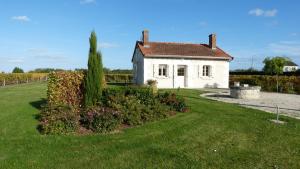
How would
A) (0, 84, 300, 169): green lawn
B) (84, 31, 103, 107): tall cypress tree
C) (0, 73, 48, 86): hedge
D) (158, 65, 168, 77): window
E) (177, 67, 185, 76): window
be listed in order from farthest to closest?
(0, 73, 48, 86): hedge < (177, 67, 185, 76): window < (158, 65, 168, 77): window < (84, 31, 103, 107): tall cypress tree < (0, 84, 300, 169): green lawn

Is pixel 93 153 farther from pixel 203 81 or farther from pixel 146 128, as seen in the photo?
pixel 203 81

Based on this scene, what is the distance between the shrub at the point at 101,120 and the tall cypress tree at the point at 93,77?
1.97 metres

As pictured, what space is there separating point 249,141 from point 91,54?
6.55 meters

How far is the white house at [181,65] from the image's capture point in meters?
30.0

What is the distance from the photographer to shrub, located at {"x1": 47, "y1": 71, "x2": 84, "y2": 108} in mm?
12070

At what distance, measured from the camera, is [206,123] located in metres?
10.5

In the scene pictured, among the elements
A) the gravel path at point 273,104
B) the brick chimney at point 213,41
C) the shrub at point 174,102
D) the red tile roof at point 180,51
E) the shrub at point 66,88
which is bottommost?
the gravel path at point 273,104

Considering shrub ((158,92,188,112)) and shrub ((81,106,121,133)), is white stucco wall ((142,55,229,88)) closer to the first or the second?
shrub ((158,92,188,112))

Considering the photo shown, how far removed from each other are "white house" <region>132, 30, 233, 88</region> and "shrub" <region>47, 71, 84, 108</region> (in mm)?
17012

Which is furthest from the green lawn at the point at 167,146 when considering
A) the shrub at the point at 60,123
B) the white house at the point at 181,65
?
the white house at the point at 181,65

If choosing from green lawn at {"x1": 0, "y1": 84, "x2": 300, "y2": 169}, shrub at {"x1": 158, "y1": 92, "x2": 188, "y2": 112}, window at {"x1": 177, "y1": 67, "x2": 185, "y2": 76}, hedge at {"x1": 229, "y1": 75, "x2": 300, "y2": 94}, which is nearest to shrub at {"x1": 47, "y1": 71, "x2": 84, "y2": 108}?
green lawn at {"x1": 0, "y1": 84, "x2": 300, "y2": 169}

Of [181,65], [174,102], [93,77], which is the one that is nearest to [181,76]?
[181,65]

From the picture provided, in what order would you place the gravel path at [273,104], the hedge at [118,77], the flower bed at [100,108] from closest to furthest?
1. the flower bed at [100,108]
2. the gravel path at [273,104]
3. the hedge at [118,77]

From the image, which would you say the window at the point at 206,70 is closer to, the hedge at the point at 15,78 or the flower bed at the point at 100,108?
the flower bed at the point at 100,108
